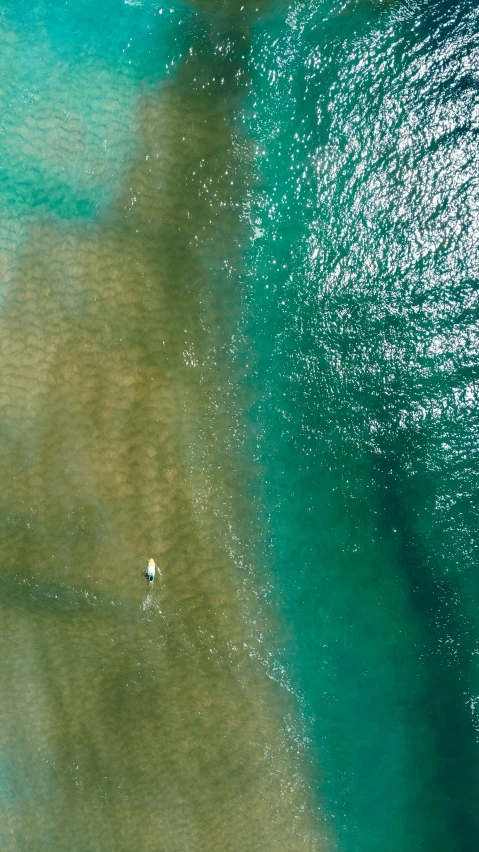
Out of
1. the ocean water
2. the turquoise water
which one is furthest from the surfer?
the turquoise water

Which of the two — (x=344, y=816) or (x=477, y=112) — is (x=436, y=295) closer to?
(x=477, y=112)

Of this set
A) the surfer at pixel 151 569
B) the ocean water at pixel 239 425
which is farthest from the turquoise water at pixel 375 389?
the surfer at pixel 151 569

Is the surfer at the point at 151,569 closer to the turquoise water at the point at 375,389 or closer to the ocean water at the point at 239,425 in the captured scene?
the ocean water at the point at 239,425

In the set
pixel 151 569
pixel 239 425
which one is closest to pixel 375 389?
pixel 239 425

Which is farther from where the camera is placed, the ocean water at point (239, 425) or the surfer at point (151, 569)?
the surfer at point (151, 569)

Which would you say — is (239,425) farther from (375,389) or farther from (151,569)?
(151,569)

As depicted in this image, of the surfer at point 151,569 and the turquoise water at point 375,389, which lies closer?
the turquoise water at point 375,389

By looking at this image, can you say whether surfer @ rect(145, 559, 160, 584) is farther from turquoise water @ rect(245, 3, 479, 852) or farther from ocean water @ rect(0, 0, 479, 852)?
turquoise water @ rect(245, 3, 479, 852)

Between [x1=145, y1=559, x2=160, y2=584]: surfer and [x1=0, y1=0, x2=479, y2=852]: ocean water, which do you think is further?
[x1=145, y1=559, x2=160, y2=584]: surfer

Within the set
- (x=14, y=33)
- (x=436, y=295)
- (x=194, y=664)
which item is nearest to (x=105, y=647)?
(x=194, y=664)
